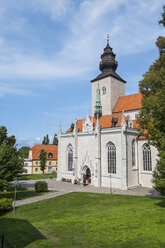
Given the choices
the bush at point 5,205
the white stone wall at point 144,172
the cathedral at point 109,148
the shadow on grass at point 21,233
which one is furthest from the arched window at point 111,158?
the shadow on grass at point 21,233

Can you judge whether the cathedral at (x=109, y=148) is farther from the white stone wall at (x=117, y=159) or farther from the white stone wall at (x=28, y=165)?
the white stone wall at (x=28, y=165)

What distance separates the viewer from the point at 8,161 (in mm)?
22266

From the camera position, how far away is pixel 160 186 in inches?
588

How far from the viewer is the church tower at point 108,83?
46.8 meters

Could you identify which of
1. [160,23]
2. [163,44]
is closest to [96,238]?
[160,23]

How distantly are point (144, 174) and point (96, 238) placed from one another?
2378 centimetres

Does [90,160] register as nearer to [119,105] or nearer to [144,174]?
[144,174]

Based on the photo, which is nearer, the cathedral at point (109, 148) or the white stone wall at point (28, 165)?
the cathedral at point (109, 148)

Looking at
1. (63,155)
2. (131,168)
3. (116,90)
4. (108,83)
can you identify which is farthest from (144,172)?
(108,83)

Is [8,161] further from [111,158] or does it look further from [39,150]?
[39,150]

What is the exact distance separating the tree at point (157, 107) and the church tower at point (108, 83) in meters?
26.6

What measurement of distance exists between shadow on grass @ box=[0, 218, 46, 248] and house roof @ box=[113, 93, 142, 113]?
34.3 metres

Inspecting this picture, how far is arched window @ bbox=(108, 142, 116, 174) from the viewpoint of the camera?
3262 cm

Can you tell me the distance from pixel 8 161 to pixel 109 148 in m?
18.4
